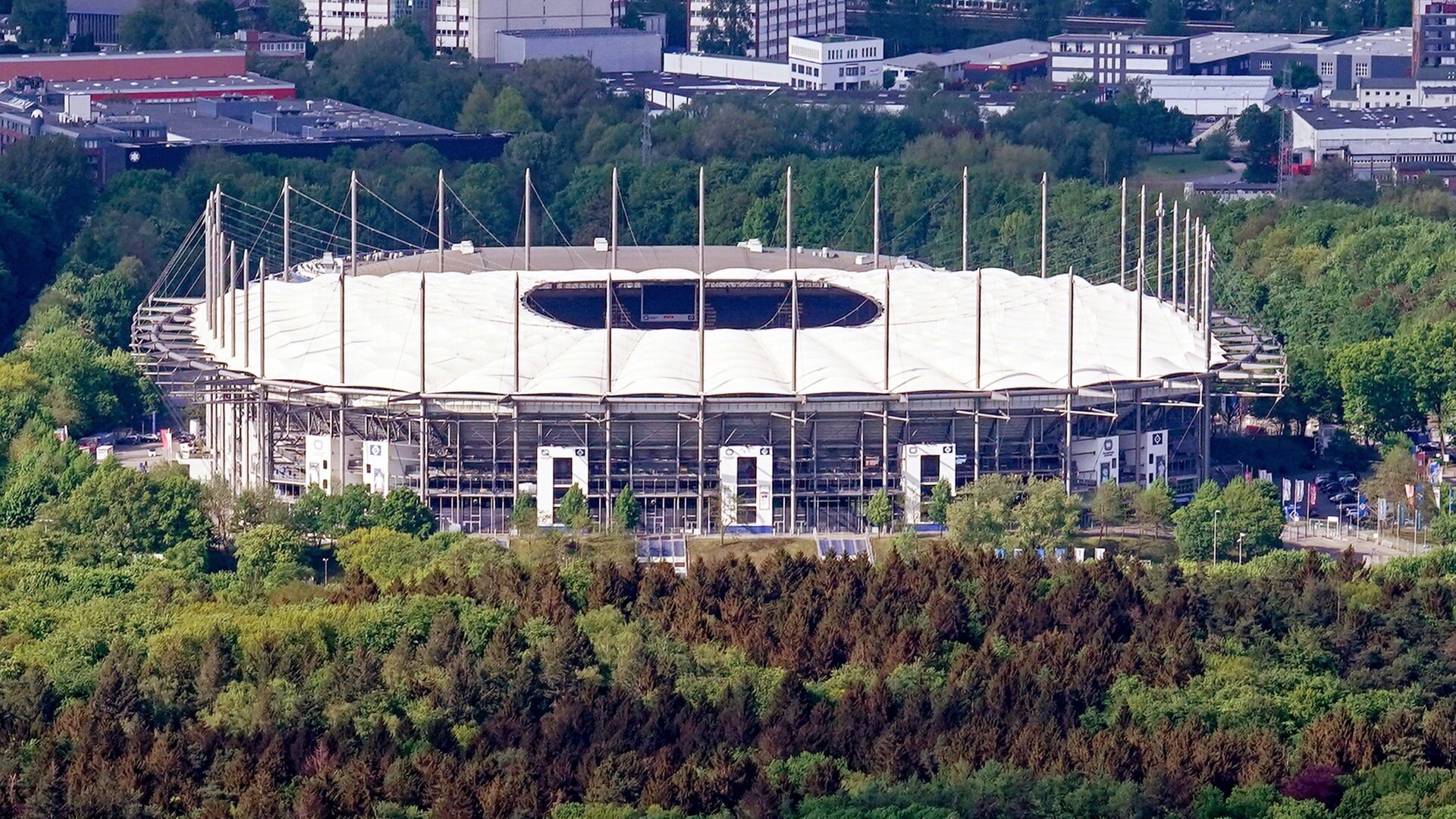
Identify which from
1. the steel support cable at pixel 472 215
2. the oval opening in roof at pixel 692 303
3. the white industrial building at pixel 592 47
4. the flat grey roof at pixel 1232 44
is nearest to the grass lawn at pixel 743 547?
the oval opening in roof at pixel 692 303

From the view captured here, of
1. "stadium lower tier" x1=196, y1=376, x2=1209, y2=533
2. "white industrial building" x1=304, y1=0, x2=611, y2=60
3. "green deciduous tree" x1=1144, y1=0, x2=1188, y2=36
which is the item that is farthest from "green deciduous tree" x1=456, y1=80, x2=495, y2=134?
"stadium lower tier" x1=196, y1=376, x2=1209, y2=533

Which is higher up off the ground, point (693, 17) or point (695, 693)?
point (693, 17)

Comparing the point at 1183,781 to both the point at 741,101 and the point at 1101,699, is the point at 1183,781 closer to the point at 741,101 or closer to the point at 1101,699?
the point at 1101,699

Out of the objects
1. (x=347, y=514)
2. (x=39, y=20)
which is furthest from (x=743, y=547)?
(x=39, y=20)

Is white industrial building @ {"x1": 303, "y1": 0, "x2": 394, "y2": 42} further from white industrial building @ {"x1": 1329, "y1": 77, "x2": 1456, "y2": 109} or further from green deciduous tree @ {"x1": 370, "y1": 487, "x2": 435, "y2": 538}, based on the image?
green deciduous tree @ {"x1": 370, "y1": 487, "x2": 435, "y2": 538}

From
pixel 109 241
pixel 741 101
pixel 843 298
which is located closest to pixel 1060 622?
pixel 843 298

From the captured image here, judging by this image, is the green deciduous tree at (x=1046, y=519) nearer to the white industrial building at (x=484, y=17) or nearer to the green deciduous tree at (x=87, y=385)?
the green deciduous tree at (x=87, y=385)

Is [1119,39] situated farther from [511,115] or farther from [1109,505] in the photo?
[1109,505]
